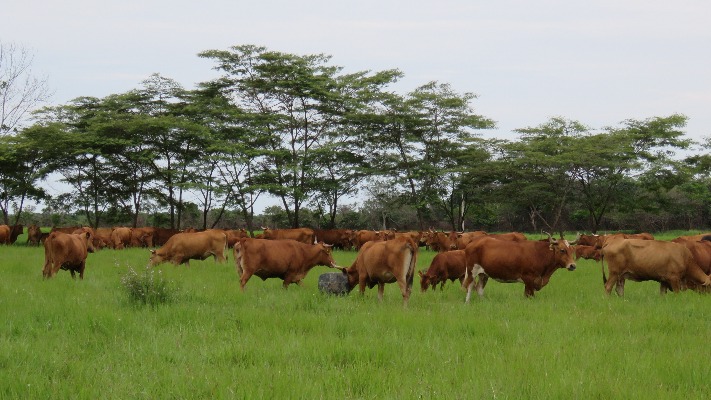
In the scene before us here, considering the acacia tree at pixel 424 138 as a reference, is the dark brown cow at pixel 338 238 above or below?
below

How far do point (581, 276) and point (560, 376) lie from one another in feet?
38.0

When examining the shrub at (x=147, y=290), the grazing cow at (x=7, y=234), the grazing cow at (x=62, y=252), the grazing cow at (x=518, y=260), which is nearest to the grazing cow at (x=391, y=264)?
the grazing cow at (x=518, y=260)

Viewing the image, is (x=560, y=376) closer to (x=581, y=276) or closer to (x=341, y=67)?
(x=581, y=276)

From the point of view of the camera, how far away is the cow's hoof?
37.2 feet

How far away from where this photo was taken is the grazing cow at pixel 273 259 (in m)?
11.8

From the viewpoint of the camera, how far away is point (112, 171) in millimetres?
39062

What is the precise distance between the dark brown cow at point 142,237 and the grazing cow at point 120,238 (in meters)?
0.25

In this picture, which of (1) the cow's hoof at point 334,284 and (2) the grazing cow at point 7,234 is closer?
(1) the cow's hoof at point 334,284

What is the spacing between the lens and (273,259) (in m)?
11.9

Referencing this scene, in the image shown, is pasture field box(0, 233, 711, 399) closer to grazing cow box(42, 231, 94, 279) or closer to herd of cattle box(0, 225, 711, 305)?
herd of cattle box(0, 225, 711, 305)

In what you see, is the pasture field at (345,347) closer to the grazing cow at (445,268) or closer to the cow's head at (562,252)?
the cow's head at (562,252)

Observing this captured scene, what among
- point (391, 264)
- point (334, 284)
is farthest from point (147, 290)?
point (391, 264)

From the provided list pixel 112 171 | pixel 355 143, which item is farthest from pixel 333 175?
pixel 112 171

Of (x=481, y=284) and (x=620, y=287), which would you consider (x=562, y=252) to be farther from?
(x=481, y=284)
